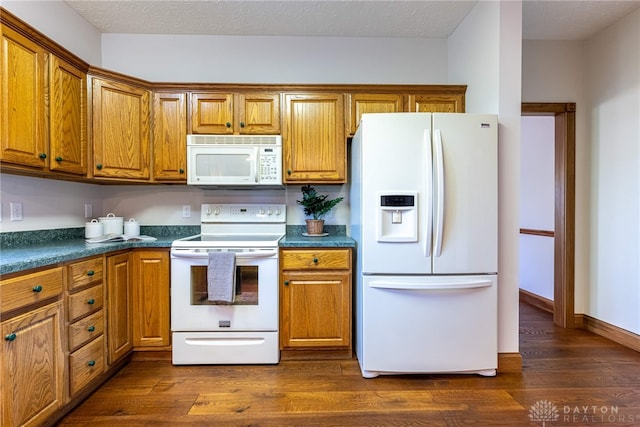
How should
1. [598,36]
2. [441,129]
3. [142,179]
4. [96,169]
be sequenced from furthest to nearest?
1. [598,36]
2. [142,179]
3. [96,169]
4. [441,129]

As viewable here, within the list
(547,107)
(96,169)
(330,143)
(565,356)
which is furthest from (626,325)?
(96,169)

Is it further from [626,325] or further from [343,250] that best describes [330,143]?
[626,325]

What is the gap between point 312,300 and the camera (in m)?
2.25

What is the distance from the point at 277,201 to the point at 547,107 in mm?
2687

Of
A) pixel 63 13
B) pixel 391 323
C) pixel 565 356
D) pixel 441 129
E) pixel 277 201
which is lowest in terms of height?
pixel 565 356

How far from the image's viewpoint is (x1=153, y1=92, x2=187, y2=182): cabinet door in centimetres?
247

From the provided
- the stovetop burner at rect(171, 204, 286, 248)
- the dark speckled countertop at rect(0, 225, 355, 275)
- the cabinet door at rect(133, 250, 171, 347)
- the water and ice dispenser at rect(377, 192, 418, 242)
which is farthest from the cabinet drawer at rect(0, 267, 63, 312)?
the water and ice dispenser at rect(377, 192, 418, 242)

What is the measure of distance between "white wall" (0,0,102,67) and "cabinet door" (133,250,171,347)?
1.72 m

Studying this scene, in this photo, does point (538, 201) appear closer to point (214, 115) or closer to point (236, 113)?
point (236, 113)

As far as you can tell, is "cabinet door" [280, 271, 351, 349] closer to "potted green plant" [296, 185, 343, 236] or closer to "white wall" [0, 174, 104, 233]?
"potted green plant" [296, 185, 343, 236]

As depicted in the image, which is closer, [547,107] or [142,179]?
[142,179]

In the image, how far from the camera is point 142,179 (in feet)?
8.05

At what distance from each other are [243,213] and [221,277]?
2.54ft

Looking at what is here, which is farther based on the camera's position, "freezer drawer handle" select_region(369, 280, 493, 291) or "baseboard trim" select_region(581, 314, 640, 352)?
"baseboard trim" select_region(581, 314, 640, 352)
